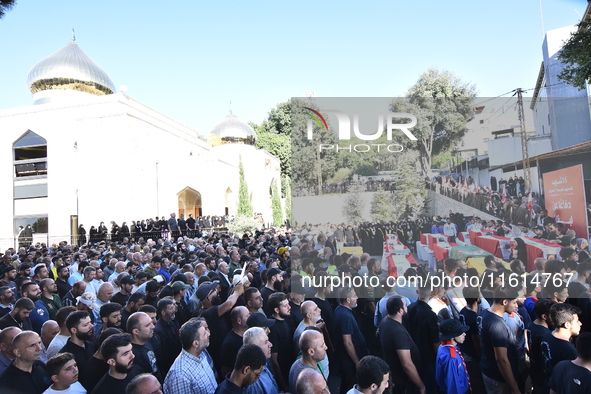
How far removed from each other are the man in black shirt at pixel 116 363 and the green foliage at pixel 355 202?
130 inches

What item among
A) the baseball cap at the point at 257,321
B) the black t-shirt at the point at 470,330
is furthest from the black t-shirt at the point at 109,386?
the black t-shirt at the point at 470,330

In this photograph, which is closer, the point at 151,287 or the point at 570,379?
the point at 570,379

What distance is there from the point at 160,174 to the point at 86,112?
508cm

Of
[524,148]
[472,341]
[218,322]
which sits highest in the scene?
[524,148]

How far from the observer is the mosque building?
2309cm

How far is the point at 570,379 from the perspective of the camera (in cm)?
288

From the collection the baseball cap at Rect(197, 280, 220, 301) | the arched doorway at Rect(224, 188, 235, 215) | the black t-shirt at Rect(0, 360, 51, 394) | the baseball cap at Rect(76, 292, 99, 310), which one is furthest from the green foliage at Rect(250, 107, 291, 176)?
the black t-shirt at Rect(0, 360, 51, 394)

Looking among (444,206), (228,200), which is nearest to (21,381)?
(444,206)

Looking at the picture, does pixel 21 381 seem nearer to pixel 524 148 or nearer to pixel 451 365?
pixel 451 365

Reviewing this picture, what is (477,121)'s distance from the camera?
219 inches

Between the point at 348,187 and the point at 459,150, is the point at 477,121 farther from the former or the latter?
the point at 348,187

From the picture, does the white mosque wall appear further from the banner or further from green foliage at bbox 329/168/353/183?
the banner

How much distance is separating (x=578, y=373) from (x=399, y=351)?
1301mm

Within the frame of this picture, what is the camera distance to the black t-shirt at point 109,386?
295 centimetres
